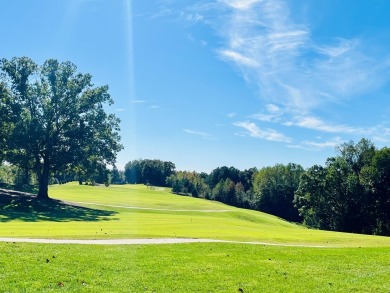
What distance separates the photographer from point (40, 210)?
47.9 metres

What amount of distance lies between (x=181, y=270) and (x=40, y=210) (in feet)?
132

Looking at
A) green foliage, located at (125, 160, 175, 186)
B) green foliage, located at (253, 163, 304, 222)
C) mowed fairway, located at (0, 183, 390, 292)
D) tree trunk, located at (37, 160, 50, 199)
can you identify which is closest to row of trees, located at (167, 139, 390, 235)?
green foliage, located at (253, 163, 304, 222)

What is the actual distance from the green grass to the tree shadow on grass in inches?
1085

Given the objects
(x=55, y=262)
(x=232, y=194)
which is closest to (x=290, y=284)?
(x=55, y=262)

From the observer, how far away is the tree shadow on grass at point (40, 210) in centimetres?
4195

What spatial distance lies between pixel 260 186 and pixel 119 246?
94726 millimetres

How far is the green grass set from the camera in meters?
10.8

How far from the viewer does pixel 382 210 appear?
64.8 meters

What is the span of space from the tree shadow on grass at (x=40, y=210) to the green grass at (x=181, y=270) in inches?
1085

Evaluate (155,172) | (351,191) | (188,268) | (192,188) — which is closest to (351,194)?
(351,191)

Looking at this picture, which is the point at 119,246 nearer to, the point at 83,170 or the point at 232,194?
the point at 83,170

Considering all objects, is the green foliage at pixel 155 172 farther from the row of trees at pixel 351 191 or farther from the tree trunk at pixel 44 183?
the tree trunk at pixel 44 183

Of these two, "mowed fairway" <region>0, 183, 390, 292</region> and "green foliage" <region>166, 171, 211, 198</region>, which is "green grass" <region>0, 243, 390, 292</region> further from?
"green foliage" <region>166, 171, 211, 198</region>

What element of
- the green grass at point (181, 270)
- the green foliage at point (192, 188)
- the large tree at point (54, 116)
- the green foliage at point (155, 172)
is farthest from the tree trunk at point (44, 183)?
the green foliage at point (155, 172)
